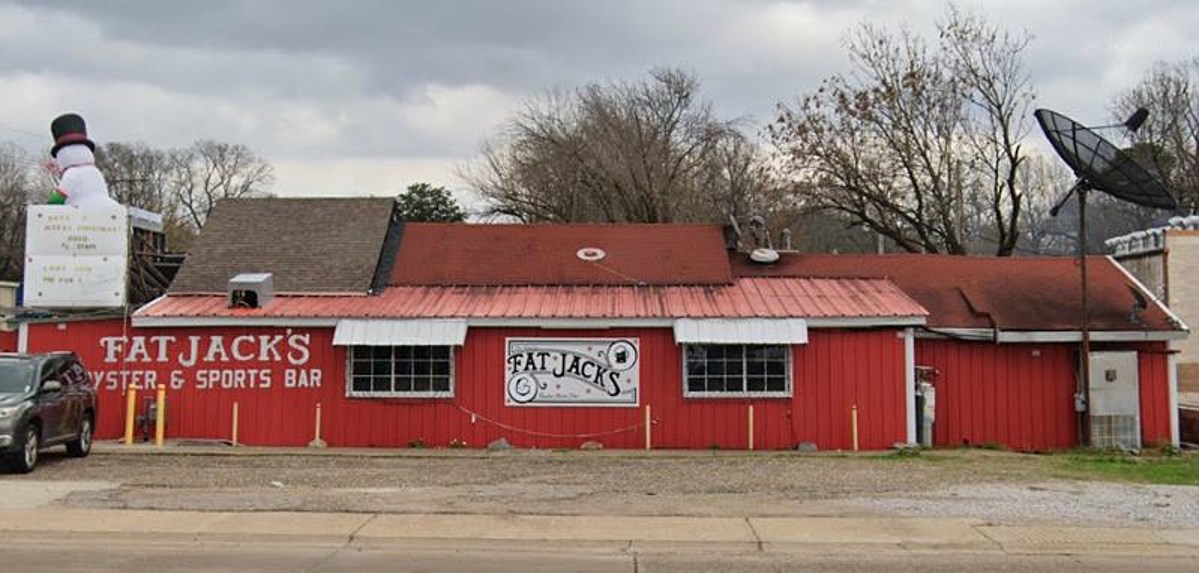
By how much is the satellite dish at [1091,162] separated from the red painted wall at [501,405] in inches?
197

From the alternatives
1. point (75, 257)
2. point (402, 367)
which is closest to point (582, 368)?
point (402, 367)

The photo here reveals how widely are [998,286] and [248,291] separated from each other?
15.1 m

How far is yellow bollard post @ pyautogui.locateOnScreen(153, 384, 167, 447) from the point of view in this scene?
19.3 metres

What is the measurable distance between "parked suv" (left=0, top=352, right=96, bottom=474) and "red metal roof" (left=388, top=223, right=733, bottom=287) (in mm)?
6599

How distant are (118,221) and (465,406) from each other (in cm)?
777

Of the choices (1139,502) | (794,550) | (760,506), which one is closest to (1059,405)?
(1139,502)

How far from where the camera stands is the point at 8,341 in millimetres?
21406

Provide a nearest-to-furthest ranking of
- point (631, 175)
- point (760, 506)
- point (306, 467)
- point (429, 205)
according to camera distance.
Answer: point (760, 506), point (306, 467), point (631, 175), point (429, 205)

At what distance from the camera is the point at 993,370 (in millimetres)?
21578

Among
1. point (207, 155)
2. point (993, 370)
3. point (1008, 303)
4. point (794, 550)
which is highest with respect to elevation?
point (207, 155)

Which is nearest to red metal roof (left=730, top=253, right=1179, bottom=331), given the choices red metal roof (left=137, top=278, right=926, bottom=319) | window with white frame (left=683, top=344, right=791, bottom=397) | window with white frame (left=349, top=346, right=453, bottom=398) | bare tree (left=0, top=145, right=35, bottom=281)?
red metal roof (left=137, top=278, right=926, bottom=319)

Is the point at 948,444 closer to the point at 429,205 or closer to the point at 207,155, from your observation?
the point at 429,205

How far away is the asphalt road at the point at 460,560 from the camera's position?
30.3 feet

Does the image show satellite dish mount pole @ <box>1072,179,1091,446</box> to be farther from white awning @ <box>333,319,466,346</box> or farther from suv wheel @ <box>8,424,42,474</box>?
suv wheel @ <box>8,424,42,474</box>
